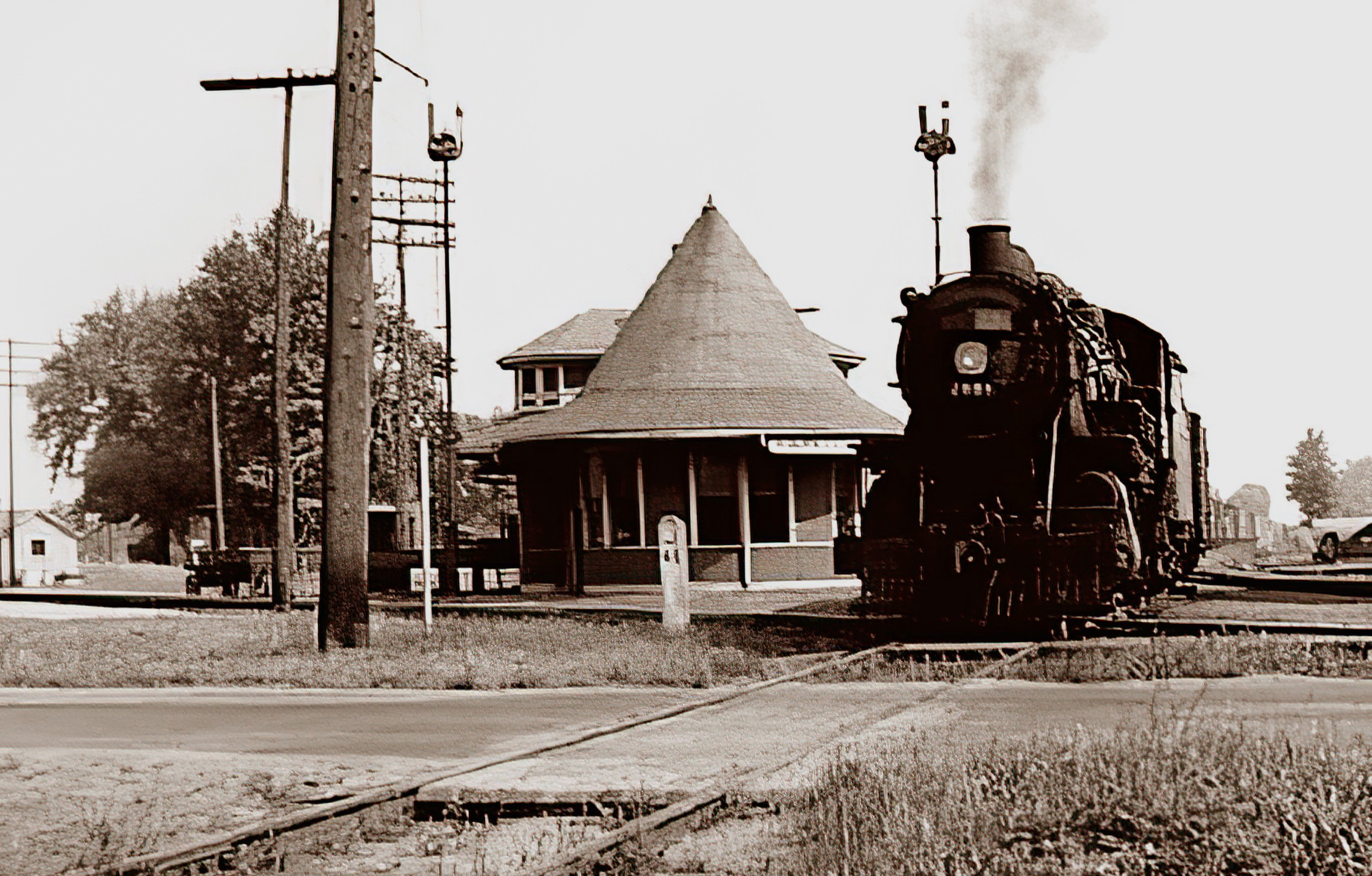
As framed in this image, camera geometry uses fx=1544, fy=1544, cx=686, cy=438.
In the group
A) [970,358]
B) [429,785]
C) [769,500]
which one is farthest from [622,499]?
[429,785]

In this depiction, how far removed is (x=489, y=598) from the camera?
31500 millimetres

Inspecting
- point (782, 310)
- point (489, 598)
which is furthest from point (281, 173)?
point (782, 310)

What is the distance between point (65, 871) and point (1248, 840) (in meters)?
4.85

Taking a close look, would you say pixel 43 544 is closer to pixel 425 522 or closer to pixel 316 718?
pixel 425 522

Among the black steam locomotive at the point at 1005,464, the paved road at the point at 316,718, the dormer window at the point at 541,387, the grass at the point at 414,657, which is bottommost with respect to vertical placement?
the paved road at the point at 316,718

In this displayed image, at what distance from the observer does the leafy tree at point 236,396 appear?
54.6m

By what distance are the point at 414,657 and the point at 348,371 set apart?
3240 mm

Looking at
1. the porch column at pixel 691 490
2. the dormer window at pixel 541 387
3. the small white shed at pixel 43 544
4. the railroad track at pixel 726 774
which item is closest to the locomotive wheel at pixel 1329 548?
the dormer window at pixel 541 387

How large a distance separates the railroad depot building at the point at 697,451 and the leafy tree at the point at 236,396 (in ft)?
33.1

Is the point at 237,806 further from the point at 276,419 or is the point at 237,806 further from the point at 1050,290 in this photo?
the point at 276,419

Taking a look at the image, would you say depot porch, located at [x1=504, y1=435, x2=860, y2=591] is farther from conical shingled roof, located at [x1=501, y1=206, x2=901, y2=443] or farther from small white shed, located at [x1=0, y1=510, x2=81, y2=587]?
small white shed, located at [x1=0, y1=510, x2=81, y2=587]

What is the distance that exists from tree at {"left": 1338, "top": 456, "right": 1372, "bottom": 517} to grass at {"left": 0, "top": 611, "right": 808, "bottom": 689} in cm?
13885

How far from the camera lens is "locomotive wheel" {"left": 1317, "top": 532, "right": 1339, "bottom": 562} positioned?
5238 cm

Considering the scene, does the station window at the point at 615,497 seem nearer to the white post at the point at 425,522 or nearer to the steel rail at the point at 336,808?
the white post at the point at 425,522
